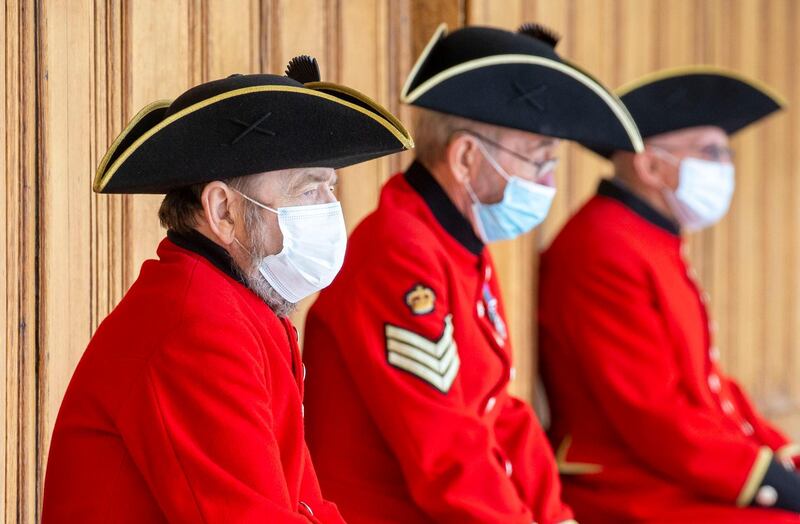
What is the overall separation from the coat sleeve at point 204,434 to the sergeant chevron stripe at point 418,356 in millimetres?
758

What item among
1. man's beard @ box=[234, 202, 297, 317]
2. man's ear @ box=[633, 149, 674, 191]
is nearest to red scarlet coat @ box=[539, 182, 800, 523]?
man's ear @ box=[633, 149, 674, 191]

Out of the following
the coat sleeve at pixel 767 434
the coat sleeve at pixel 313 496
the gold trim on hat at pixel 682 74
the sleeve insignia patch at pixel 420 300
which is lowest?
the coat sleeve at pixel 767 434

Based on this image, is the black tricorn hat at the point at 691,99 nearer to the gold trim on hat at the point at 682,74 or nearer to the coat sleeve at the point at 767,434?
the gold trim on hat at the point at 682,74

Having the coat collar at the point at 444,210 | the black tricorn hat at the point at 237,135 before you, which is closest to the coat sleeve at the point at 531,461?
the coat collar at the point at 444,210

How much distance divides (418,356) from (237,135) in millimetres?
847

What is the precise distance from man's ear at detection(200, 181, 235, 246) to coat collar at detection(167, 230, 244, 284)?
0.09ft

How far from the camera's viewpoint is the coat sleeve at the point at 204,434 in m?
2.04

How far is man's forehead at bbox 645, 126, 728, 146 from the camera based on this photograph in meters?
4.11

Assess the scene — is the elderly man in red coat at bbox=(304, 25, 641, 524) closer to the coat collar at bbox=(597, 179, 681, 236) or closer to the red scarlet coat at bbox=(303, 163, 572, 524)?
the red scarlet coat at bbox=(303, 163, 572, 524)

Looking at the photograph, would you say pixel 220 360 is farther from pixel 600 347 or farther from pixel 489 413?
pixel 600 347

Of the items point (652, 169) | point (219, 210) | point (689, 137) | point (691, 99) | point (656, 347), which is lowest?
point (656, 347)

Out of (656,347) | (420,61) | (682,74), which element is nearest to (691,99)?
(682,74)

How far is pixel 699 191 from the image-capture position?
4.13 metres

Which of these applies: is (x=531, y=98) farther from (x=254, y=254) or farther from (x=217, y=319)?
(x=217, y=319)
